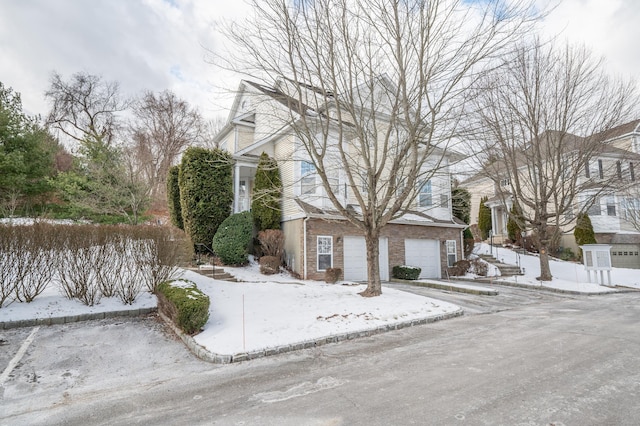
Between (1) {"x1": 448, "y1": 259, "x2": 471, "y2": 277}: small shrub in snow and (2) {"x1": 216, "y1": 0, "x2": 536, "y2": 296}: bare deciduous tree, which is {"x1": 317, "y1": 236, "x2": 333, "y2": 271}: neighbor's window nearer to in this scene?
(2) {"x1": 216, "y1": 0, "x2": 536, "y2": 296}: bare deciduous tree

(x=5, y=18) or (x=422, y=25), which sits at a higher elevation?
(x=5, y=18)

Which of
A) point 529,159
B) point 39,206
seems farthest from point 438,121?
point 39,206

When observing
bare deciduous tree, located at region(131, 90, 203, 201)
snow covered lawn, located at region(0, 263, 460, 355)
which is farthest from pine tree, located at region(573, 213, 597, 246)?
bare deciduous tree, located at region(131, 90, 203, 201)

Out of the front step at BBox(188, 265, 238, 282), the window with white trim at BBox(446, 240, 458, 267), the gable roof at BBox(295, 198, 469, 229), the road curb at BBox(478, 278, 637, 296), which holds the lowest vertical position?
the road curb at BBox(478, 278, 637, 296)

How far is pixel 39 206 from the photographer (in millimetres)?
17766

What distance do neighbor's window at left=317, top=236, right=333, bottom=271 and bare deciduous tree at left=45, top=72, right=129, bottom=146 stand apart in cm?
2321

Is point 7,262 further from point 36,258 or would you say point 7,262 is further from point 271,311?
point 271,311

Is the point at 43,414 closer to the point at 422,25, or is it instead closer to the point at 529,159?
the point at 422,25

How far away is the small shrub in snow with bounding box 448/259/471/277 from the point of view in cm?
1670

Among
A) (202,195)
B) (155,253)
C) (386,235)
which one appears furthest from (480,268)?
→ (155,253)

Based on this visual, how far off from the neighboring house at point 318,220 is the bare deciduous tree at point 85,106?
16269 mm

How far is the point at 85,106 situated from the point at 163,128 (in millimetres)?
6670

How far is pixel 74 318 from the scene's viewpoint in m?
7.27

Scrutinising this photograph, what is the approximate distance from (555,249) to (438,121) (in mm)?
18692
